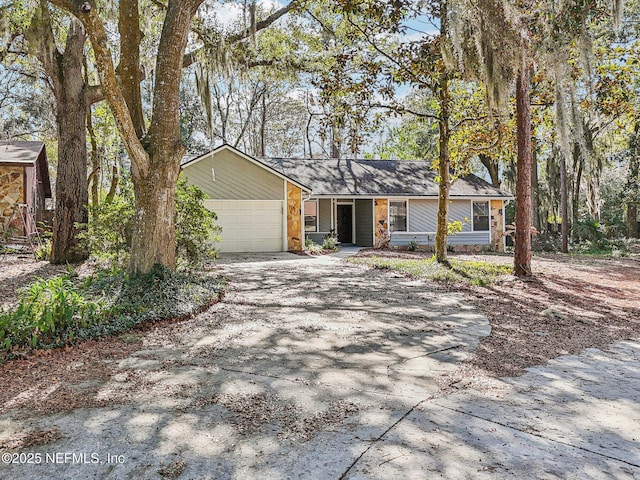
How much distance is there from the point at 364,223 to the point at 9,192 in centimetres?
1350

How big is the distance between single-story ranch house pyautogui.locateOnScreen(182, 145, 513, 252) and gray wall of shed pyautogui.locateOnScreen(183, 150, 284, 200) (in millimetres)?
34

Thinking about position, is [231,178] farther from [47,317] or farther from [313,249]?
[47,317]

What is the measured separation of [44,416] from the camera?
9.14 ft

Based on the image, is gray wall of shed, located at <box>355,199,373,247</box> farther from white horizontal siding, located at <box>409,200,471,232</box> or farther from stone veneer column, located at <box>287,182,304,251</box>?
stone veneer column, located at <box>287,182,304,251</box>

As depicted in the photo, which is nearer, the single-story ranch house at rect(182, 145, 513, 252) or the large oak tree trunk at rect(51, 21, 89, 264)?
the large oak tree trunk at rect(51, 21, 89, 264)

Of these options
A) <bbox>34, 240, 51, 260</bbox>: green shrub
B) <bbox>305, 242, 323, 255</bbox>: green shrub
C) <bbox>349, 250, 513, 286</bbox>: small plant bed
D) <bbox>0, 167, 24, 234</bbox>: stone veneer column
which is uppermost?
<bbox>0, 167, 24, 234</bbox>: stone veneer column

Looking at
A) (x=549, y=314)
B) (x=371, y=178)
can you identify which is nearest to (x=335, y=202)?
(x=371, y=178)

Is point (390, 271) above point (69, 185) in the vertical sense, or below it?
below

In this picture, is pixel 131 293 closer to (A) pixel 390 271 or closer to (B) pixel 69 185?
(B) pixel 69 185

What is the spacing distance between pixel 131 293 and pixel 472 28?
6661 mm

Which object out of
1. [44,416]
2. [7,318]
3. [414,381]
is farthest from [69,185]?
[414,381]

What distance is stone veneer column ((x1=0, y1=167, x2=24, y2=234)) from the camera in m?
13.4

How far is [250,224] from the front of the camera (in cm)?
1596

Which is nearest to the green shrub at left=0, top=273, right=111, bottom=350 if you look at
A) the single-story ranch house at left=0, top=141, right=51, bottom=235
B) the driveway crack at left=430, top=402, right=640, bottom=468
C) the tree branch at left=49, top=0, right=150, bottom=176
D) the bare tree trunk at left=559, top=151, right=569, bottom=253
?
the tree branch at left=49, top=0, right=150, bottom=176
